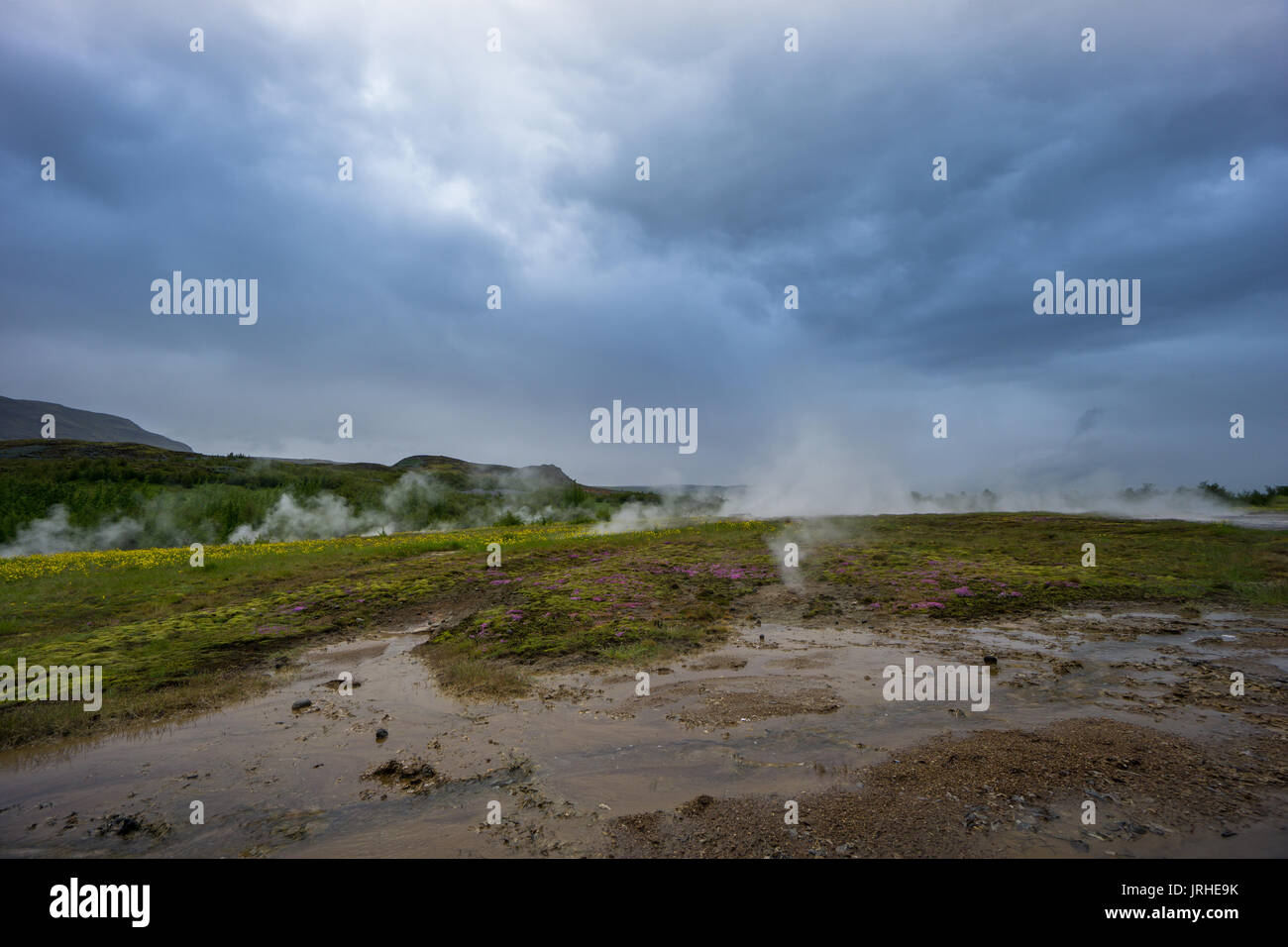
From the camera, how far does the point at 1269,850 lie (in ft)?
14.9

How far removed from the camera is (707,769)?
21.3 ft

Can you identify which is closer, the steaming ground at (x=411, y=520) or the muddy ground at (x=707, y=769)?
the muddy ground at (x=707, y=769)

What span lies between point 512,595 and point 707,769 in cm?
1210

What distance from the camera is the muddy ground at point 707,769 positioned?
5.07 m

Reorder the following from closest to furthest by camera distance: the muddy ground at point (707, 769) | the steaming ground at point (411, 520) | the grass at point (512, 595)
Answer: the muddy ground at point (707, 769) → the grass at point (512, 595) → the steaming ground at point (411, 520)

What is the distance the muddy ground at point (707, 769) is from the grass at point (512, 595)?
1.47m

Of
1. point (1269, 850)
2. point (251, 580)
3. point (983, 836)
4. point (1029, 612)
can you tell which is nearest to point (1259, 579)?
point (1029, 612)

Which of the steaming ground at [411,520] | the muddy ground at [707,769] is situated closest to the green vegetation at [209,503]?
the steaming ground at [411,520]

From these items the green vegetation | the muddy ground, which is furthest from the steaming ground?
the muddy ground

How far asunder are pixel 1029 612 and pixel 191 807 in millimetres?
17273

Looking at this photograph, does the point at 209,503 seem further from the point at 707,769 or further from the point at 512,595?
the point at 707,769

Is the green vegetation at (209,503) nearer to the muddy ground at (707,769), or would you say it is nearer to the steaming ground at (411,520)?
the steaming ground at (411,520)

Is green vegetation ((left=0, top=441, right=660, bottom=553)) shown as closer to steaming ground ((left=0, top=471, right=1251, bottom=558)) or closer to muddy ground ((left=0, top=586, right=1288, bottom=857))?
steaming ground ((left=0, top=471, right=1251, bottom=558))
